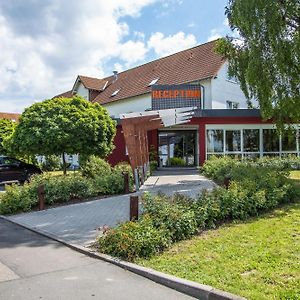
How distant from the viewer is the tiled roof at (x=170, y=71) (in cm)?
2944

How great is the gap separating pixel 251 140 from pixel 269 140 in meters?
1.21

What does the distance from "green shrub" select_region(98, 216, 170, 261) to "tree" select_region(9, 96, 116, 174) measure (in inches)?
515

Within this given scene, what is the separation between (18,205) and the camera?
1252 centimetres

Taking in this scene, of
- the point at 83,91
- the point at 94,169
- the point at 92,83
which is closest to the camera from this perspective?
the point at 94,169

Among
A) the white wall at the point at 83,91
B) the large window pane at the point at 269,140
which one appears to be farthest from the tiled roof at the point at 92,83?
the large window pane at the point at 269,140

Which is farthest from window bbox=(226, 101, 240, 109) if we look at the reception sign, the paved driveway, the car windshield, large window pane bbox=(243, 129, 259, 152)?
the paved driveway

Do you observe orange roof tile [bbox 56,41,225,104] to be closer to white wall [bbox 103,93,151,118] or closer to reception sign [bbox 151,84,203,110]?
white wall [bbox 103,93,151,118]

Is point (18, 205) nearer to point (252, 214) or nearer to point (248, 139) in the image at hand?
point (252, 214)

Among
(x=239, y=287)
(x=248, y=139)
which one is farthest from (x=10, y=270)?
(x=248, y=139)

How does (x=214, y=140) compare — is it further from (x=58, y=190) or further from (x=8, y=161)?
(x=58, y=190)

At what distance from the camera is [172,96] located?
85.0 feet

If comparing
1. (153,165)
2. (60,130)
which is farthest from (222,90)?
(60,130)

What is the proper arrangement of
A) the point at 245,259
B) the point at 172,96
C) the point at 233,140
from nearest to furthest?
the point at 245,259 → the point at 233,140 → the point at 172,96

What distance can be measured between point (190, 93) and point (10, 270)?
21072mm
